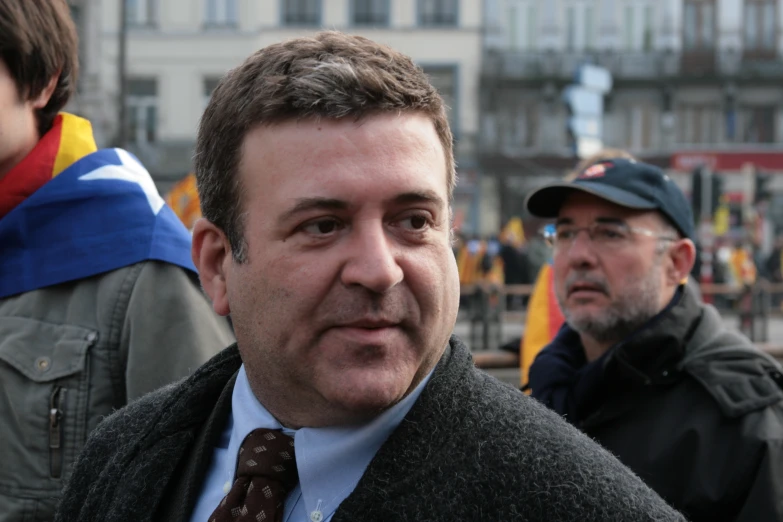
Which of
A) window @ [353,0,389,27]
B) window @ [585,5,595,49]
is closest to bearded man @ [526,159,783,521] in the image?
window @ [353,0,389,27]

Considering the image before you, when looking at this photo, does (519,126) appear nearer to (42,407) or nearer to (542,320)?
(542,320)

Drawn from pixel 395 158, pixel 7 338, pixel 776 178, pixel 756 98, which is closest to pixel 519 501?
pixel 395 158

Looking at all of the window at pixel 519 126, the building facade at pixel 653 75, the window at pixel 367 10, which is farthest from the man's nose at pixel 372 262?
the window at pixel 519 126

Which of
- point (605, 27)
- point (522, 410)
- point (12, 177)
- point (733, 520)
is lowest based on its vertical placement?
point (733, 520)

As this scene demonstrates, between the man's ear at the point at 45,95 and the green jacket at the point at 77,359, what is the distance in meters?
0.47

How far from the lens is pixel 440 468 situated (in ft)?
5.40

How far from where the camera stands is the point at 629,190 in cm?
343

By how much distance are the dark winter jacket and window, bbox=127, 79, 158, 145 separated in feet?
104

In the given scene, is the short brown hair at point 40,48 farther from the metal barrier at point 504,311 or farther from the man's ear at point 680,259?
the metal barrier at point 504,311

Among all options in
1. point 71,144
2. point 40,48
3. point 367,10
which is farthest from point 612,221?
point 367,10

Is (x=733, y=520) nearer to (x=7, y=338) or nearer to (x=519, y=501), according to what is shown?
(x=519, y=501)

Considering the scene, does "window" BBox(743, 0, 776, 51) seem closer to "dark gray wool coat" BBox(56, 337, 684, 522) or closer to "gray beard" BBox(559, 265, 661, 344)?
"gray beard" BBox(559, 265, 661, 344)

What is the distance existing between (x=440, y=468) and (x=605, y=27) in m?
38.4

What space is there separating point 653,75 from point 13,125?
37675 mm
